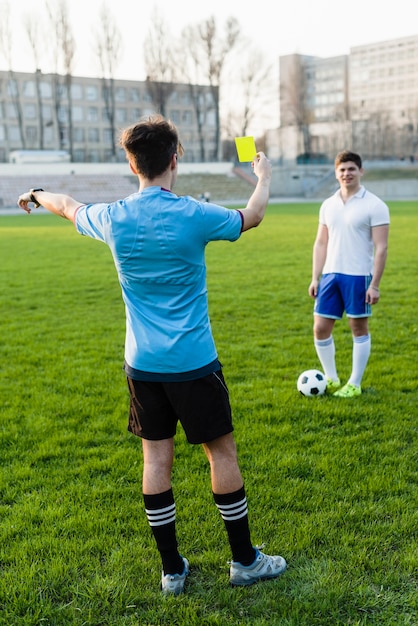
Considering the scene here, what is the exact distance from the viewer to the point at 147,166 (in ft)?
9.02

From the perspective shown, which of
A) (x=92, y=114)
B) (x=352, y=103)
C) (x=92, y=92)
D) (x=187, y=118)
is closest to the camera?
(x=92, y=92)

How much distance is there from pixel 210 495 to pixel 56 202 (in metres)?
2.01

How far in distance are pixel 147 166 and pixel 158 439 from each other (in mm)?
A: 1267

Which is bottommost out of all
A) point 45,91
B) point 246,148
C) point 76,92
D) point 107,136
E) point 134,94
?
point 246,148

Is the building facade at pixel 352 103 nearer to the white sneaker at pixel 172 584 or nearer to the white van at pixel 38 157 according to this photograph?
the white van at pixel 38 157

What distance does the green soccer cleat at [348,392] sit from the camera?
5.65 meters

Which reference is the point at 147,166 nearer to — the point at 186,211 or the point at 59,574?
the point at 186,211

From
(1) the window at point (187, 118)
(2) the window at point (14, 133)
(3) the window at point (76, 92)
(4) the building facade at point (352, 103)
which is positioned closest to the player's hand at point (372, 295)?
(2) the window at point (14, 133)

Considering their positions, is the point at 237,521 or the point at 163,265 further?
the point at 237,521

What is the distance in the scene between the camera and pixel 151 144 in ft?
8.79

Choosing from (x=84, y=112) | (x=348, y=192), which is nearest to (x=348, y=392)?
(x=348, y=192)

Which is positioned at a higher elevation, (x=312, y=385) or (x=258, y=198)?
(x=258, y=198)

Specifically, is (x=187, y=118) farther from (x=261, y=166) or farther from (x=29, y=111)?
(x=261, y=166)

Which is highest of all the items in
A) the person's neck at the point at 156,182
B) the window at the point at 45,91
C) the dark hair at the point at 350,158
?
the window at the point at 45,91
